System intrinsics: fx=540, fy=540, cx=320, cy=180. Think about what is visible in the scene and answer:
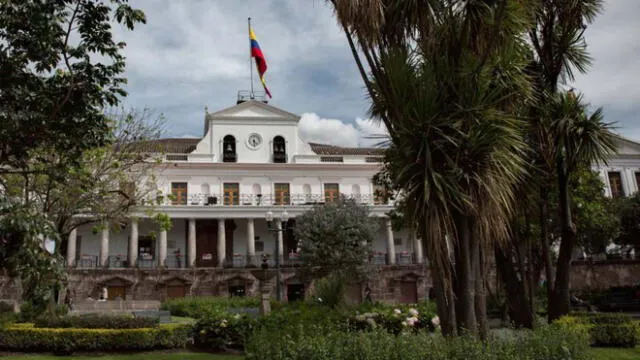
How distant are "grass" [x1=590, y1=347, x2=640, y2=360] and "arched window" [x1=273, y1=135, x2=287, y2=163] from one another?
91.1 ft

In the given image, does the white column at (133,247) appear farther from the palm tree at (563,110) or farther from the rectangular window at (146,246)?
the palm tree at (563,110)

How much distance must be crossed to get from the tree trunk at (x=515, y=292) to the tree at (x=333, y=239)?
52.2 ft

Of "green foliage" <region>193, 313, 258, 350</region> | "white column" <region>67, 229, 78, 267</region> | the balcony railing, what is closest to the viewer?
"green foliage" <region>193, 313, 258, 350</region>

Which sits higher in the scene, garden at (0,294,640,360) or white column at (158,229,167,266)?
white column at (158,229,167,266)

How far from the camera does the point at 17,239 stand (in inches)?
233

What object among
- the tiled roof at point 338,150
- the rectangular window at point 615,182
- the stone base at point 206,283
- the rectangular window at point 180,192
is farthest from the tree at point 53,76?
the rectangular window at point 615,182

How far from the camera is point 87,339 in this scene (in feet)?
37.0

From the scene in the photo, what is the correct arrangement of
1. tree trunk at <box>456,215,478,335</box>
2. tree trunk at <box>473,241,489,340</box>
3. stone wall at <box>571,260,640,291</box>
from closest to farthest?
tree trunk at <box>456,215,478,335</box> → tree trunk at <box>473,241,489,340</box> → stone wall at <box>571,260,640,291</box>

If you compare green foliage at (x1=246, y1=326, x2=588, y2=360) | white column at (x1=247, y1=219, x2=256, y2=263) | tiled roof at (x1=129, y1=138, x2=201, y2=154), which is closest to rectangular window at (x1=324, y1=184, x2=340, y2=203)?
white column at (x1=247, y1=219, x2=256, y2=263)

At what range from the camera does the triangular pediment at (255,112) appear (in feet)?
120

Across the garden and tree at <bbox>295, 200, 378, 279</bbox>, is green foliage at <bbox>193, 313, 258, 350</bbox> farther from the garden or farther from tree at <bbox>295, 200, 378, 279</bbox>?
tree at <bbox>295, 200, 378, 279</bbox>

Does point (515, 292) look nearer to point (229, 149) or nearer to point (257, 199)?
point (257, 199)

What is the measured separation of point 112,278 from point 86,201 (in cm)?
1653

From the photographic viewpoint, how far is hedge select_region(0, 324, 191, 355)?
36.9ft
